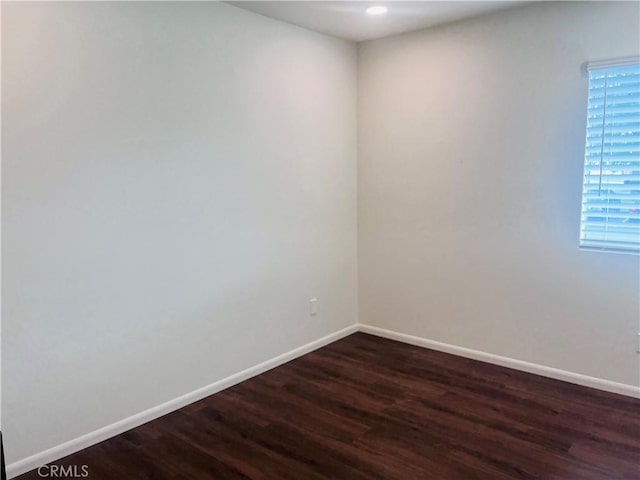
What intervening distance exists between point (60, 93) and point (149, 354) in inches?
57.7

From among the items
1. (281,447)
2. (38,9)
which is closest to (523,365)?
(281,447)

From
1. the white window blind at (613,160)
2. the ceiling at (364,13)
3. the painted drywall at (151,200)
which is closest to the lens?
the painted drywall at (151,200)

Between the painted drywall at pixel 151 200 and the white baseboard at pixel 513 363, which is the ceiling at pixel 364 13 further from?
the white baseboard at pixel 513 363

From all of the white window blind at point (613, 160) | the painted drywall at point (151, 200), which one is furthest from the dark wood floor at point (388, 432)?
the white window blind at point (613, 160)

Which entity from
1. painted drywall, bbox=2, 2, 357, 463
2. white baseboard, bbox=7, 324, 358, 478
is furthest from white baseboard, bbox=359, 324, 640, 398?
painted drywall, bbox=2, 2, 357, 463

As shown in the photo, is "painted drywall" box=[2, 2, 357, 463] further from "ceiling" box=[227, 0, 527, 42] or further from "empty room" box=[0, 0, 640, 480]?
"ceiling" box=[227, 0, 527, 42]

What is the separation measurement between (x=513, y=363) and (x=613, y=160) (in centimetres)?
151

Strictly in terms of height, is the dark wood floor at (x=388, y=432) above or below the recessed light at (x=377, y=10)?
below

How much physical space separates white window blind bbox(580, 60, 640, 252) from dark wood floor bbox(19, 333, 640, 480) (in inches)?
40.6

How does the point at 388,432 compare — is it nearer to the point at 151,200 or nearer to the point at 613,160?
the point at 151,200

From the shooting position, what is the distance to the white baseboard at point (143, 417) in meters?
2.39

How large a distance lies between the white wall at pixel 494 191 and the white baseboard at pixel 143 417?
995 millimetres

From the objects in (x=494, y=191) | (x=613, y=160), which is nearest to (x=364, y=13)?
(x=494, y=191)

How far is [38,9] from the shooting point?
2.25 m
